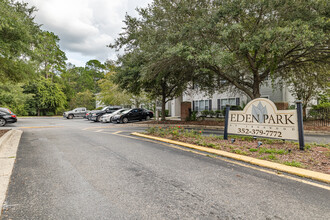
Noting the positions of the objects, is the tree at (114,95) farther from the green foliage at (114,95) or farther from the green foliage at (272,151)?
the green foliage at (272,151)

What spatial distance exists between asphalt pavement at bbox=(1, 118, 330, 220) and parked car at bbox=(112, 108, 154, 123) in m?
14.1

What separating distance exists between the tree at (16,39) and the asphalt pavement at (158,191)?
5.40 m

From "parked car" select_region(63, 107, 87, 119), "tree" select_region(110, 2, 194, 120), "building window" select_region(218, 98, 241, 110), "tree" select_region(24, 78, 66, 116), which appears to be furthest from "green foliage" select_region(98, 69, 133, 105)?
"tree" select_region(24, 78, 66, 116)

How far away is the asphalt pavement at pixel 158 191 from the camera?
8.18 ft

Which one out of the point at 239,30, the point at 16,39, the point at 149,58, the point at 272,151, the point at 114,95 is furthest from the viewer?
the point at 114,95

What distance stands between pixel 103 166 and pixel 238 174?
3.03m

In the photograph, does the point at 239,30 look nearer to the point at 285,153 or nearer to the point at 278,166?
the point at 285,153

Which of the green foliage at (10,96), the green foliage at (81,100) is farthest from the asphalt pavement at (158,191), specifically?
the green foliage at (81,100)

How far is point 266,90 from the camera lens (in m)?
18.7

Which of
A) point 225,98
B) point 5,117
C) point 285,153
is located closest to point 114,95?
point 5,117

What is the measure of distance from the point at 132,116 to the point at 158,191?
17294mm

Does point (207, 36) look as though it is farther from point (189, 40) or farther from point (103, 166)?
point (103, 166)

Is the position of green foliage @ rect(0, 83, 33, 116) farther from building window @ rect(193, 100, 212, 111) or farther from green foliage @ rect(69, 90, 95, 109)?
building window @ rect(193, 100, 212, 111)

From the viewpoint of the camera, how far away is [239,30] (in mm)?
8789
